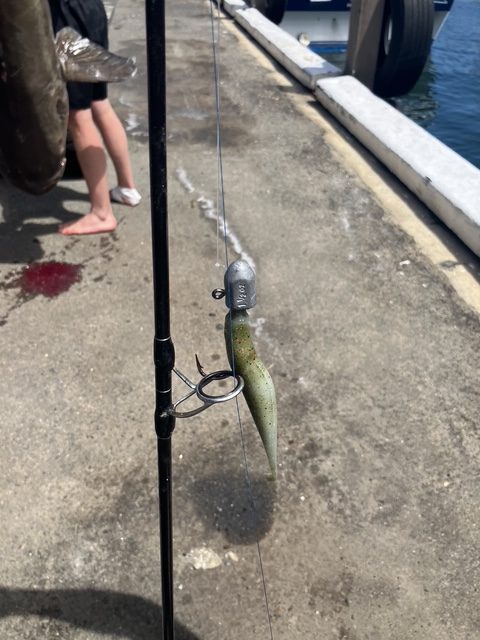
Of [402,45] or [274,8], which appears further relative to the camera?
[274,8]

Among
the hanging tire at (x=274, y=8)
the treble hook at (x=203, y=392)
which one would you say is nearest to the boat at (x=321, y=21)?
the hanging tire at (x=274, y=8)

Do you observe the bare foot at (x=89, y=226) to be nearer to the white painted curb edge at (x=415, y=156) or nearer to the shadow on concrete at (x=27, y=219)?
the shadow on concrete at (x=27, y=219)

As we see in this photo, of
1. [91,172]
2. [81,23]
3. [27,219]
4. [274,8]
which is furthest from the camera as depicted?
[274,8]

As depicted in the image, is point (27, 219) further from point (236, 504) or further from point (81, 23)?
point (236, 504)

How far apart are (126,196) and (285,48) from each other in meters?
4.47

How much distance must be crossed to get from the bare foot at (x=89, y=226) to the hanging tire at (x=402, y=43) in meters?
5.58

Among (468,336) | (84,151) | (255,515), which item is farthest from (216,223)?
(255,515)

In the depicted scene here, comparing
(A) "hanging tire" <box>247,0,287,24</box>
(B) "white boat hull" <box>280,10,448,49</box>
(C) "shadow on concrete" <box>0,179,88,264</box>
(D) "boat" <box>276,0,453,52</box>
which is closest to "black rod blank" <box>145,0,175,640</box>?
(C) "shadow on concrete" <box>0,179,88,264</box>

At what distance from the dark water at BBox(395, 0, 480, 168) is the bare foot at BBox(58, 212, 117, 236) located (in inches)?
286

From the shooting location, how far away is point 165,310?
4.77ft

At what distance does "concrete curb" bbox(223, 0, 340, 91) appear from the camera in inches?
273

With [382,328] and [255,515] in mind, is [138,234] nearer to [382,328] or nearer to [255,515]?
[382,328]

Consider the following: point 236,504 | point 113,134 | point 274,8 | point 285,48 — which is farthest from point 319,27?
point 236,504

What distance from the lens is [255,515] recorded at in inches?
99.2
